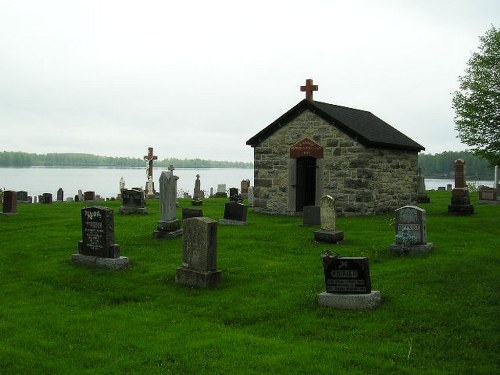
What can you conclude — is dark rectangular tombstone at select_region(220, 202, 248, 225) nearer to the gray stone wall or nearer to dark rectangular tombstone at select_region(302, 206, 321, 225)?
dark rectangular tombstone at select_region(302, 206, 321, 225)

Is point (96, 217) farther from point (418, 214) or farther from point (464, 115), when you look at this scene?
point (464, 115)

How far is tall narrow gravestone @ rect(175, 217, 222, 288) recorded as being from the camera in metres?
10.1

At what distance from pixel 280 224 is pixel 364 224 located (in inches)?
112

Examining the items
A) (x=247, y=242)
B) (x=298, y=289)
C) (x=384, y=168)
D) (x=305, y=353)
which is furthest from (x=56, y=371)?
(x=384, y=168)

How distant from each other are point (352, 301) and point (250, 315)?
5.51 feet

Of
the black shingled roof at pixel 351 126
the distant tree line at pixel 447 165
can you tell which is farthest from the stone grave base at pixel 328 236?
the distant tree line at pixel 447 165

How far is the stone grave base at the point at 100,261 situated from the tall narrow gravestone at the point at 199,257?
5.93ft

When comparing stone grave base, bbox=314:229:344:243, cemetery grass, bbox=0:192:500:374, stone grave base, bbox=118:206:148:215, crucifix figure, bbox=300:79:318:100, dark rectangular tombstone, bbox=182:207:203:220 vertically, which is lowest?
cemetery grass, bbox=0:192:500:374

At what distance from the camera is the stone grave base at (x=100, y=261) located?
11.4 m

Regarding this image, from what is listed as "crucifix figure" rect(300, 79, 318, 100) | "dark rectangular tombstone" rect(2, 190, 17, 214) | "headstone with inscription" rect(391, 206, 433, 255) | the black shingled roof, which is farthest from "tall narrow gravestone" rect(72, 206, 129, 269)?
"crucifix figure" rect(300, 79, 318, 100)

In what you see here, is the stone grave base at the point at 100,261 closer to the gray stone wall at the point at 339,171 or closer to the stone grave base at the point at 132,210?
the stone grave base at the point at 132,210

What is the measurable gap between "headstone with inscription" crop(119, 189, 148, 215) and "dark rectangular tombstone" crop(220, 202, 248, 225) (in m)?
5.46

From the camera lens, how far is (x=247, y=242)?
14.2 metres

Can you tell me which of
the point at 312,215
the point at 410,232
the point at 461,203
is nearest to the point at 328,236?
the point at 410,232
